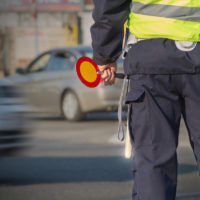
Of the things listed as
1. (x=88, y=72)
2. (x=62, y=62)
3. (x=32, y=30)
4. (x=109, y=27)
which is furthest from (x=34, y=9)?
(x=109, y=27)

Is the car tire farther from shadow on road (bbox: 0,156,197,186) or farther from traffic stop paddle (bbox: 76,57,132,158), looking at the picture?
traffic stop paddle (bbox: 76,57,132,158)

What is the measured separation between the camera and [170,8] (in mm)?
2904

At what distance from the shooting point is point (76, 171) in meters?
6.48

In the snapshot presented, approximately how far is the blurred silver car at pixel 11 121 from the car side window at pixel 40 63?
21.8 feet

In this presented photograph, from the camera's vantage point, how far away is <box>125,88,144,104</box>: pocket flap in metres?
2.87

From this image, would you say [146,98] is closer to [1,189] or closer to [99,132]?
[1,189]

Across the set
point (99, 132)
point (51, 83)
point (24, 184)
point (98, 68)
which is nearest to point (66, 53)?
point (51, 83)

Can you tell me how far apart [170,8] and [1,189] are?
3.27 meters

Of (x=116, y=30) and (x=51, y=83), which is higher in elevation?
(x=116, y=30)

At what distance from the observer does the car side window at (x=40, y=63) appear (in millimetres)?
12977

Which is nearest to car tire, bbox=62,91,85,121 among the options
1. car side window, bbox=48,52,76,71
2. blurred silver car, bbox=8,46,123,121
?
blurred silver car, bbox=8,46,123,121

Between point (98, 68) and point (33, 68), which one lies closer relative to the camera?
point (98, 68)

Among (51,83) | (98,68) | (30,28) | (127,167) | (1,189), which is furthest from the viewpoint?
(30,28)

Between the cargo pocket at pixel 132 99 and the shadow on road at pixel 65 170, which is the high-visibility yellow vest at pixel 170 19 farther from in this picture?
the shadow on road at pixel 65 170
